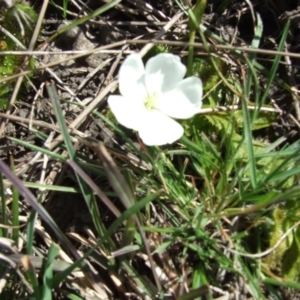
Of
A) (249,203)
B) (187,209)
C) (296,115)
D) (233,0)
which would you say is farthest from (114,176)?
(233,0)

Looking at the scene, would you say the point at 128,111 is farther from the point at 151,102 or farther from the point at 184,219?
the point at 184,219

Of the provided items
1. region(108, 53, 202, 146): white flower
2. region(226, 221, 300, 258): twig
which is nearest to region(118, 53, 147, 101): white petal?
region(108, 53, 202, 146): white flower

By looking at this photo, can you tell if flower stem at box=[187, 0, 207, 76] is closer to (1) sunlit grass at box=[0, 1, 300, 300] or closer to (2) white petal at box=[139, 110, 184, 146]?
(1) sunlit grass at box=[0, 1, 300, 300]

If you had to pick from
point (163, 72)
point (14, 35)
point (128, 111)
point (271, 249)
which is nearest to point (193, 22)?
point (163, 72)

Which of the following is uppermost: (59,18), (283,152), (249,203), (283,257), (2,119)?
(59,18)

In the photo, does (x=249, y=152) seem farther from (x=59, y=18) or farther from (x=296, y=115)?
(x=59, y=18)

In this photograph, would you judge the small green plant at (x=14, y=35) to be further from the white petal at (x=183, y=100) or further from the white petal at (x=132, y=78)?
the white petal at (x=183, y=100)

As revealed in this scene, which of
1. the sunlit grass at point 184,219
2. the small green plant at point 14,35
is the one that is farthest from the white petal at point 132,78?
the small green plant at point 14,35
